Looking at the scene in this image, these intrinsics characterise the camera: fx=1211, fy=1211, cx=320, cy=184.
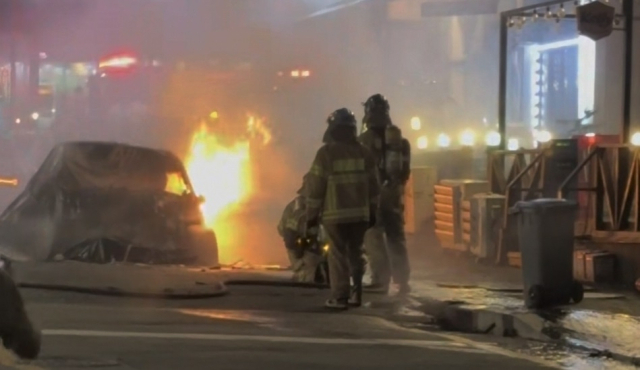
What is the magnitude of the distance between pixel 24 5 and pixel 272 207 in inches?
419

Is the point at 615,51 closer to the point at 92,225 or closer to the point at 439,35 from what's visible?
the point at 92,225

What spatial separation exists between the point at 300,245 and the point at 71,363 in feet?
14.8

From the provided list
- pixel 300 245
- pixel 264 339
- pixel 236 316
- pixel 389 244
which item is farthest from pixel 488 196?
pixel 264 339

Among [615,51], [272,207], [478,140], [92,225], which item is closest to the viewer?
[92,225]

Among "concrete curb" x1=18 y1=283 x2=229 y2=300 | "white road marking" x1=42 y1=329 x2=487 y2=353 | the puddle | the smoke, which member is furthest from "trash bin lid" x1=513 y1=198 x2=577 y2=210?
the smoke

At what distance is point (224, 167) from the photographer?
2767cm

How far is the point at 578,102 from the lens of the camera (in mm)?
26312

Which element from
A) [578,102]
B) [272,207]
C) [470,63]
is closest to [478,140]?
[578,102]

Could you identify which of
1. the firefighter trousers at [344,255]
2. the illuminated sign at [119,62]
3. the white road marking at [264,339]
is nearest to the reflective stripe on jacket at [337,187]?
the firefighter trousers at [344,255]

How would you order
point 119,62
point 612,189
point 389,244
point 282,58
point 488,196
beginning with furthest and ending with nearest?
1. point 282,58
2. point 119,62
3. point 488,196
4. point 612,189
5. point 389,244

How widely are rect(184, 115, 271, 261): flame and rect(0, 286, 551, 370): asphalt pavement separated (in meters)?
11.2

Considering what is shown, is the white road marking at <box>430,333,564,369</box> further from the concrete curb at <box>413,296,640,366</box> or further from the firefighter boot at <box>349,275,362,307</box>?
the firefighter boot at <box>349,275,362,307</box>

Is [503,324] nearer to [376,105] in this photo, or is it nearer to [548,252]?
[548,252]

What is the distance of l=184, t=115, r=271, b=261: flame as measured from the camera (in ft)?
76.9
